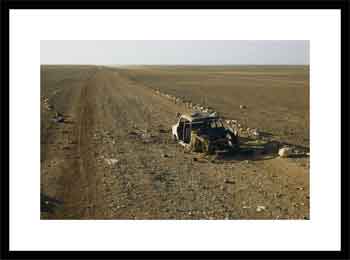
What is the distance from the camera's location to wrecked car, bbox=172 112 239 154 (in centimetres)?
1597

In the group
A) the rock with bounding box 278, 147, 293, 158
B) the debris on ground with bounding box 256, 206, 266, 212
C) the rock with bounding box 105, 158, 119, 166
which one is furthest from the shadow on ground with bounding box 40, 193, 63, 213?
the rock with bounding box 278, 147, 293, 158

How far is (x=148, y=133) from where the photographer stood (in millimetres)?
20484

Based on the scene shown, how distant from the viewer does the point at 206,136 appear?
1620 cm

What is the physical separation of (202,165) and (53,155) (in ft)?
18.9

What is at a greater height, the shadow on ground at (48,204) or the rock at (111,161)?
the rock at (111,161)

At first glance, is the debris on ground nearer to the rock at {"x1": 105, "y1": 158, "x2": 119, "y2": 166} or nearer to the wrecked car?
the wrecked car

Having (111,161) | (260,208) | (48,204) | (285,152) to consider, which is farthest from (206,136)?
(48,204)

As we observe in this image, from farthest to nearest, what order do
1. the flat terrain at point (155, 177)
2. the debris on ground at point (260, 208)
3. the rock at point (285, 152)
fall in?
the rock at point (285, 152)
the flat terrain at point (155, 177)
the debris on ground at point (260, 208)

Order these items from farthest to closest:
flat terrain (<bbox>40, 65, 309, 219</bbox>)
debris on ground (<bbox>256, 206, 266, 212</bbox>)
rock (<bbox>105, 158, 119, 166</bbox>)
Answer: rock (<bbox>105, 158, 119, 166</bbox>)
flat terrain (<bbox>40, 65, 309, 219</bbox>)
debris on ground (<bbox>256, 206, 266, 212</bbox>)

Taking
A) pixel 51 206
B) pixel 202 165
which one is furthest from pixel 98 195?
pixel 202 165

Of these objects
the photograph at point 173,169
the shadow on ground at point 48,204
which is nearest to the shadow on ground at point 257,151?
the photograph at point 173,169

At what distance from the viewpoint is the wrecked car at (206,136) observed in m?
16.0

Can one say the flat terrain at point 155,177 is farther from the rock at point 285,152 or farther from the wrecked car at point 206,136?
the wrecked car at point 206,136

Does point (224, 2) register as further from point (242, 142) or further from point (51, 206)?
point (242, 142)
